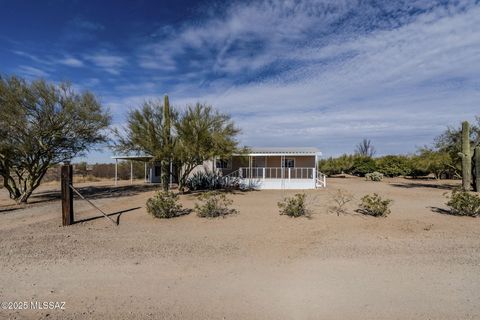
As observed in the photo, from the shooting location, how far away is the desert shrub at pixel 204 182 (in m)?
20.2

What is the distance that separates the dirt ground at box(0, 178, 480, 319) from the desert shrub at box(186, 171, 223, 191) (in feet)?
36.0

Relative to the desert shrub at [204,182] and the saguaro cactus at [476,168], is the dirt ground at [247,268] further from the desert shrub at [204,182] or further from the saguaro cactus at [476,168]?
the desert shrub at [204,182]

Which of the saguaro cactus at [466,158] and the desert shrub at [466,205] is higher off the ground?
the saguaro cactus at [466,158]

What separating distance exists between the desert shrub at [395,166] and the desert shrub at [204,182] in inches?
805

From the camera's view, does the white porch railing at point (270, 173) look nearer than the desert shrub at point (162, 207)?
No

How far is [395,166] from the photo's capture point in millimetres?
31391

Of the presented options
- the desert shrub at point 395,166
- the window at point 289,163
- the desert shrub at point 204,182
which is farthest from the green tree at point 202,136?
the desert shrub at point 395,166

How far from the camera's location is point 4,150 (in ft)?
43.9

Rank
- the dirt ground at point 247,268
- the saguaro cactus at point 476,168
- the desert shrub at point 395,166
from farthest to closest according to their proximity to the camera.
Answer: the desert shrub at point 395,166 → the saguaro cactus at point 476,168 → the dirt ground at point 247,268

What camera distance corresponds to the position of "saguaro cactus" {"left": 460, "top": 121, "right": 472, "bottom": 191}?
17672 millimetres

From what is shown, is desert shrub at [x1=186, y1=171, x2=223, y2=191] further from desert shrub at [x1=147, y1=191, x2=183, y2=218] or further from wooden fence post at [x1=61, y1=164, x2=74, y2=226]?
wooden fence post at [x1=61, y1=164, x2=74, y2=226]

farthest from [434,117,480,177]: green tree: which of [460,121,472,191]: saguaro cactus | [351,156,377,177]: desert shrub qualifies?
[351,156,377,177]: desert shrub

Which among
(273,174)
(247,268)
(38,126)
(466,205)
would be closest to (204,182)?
(273,174)

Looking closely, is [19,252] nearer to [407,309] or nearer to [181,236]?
[181,236]
